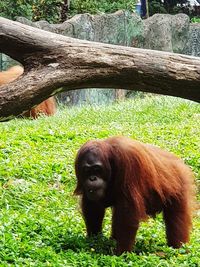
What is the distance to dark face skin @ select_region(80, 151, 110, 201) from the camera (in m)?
4.23

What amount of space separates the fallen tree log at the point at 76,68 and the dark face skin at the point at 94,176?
0.59 m

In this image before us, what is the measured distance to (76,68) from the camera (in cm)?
460

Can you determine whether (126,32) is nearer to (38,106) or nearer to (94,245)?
(38,106)

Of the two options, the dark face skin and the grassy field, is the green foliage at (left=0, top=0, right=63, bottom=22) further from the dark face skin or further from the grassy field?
the dark face skin

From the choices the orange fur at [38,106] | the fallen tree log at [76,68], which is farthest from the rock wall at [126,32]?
the fallen tree log at [76,68]

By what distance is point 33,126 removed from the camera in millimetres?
7605

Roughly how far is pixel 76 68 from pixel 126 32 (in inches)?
342

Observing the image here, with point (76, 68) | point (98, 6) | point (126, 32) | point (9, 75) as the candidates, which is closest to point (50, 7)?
point (98, 6)

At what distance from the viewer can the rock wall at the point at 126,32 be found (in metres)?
12.4

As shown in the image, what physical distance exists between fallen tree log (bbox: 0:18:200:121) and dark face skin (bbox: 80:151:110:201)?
588 millimetres

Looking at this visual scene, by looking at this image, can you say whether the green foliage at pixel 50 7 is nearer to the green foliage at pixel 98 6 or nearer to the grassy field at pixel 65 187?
the green foliage at pixel 98 6

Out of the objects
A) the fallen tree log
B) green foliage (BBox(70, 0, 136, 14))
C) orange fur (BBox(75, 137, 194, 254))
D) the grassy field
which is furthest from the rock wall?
orange fur (BBox(75, 137, 194, 254))

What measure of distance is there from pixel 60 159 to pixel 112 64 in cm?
171

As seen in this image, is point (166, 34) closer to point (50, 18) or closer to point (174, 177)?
point (50, 18)
